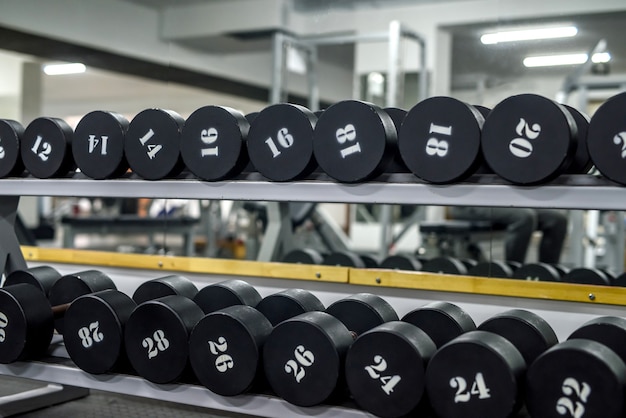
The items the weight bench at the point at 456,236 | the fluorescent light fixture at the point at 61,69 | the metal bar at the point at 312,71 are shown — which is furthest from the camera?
the fluorescent light fixture at the point at 61,69

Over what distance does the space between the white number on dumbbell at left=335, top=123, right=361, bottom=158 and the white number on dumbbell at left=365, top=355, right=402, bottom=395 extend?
17.4 inches

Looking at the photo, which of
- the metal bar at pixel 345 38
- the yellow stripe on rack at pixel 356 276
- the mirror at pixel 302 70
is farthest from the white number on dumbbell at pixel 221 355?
the metal bar at pixel 345 38

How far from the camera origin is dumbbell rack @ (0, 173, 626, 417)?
1357 millimetres

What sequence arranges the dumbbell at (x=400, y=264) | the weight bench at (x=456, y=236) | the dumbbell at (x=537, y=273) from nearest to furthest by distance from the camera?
the dumbbell at (x=537, y=273) → the dumbbell at (x=400, y=264) → the weight bench at (x=456, y=236)

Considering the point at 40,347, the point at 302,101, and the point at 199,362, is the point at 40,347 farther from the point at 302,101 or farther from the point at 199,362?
the point at 302,101

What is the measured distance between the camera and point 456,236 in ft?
13.0

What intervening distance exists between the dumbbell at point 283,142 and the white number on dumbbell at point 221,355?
0.41 metres

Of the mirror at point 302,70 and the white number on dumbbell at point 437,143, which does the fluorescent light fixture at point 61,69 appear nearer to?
the mirror at point 302,70

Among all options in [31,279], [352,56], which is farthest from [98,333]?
[352,56]

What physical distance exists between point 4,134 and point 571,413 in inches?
63.7

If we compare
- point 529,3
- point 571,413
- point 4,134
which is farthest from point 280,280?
point 529,3

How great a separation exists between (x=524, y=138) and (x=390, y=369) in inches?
21.6

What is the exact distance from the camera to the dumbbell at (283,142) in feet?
5.14

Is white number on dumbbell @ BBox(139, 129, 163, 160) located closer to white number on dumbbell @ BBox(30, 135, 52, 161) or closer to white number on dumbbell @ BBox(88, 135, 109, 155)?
white number on dumbbell @ BBox(88, 135, 109, 155)
